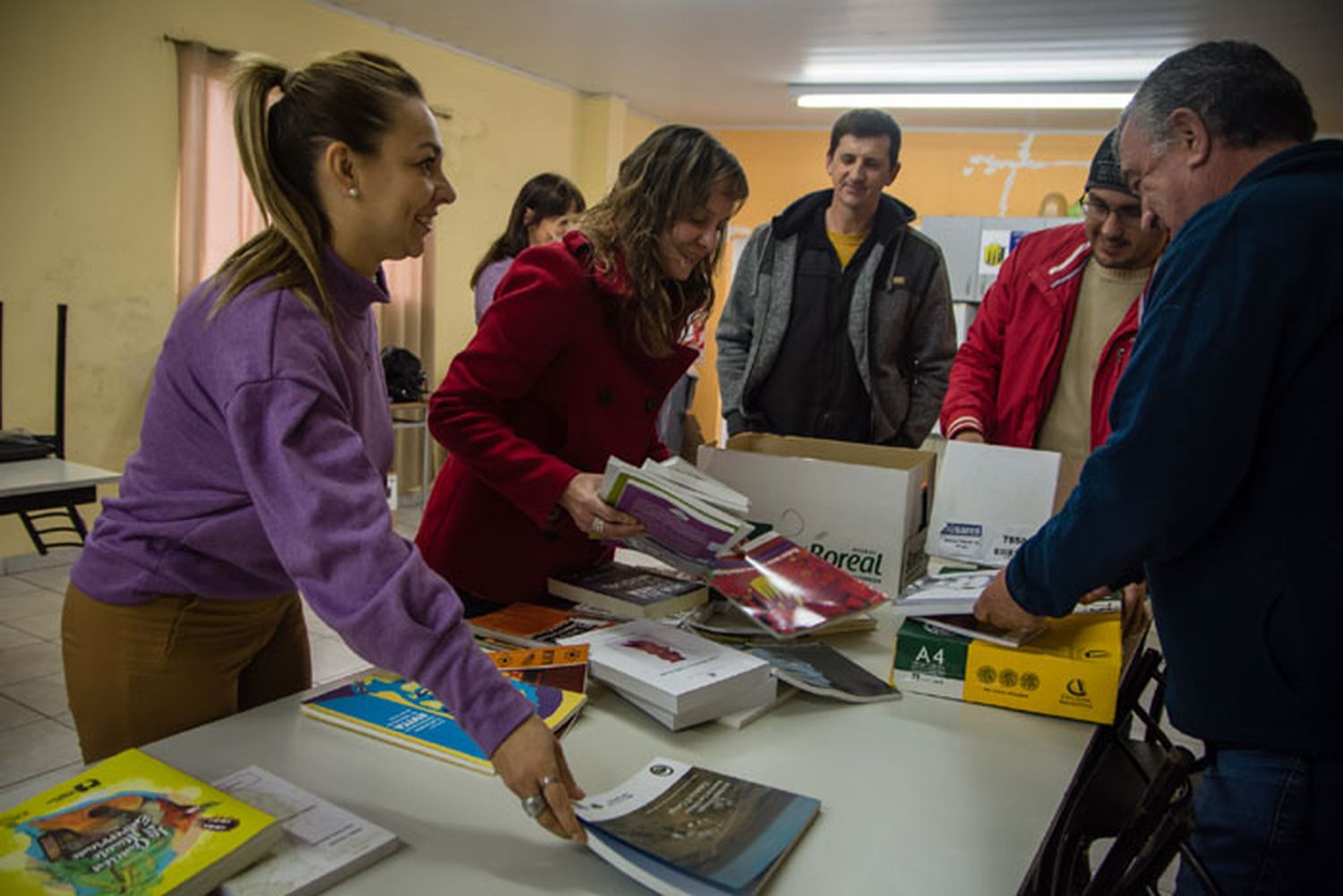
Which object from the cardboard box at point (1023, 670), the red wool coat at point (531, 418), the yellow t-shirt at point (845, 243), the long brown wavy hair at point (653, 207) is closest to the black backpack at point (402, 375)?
the yellow t-shirt at point (845, 243)

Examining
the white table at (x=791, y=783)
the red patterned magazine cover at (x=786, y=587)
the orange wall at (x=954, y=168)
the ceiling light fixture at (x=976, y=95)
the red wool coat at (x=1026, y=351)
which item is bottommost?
the white table at (x=791, y=783)

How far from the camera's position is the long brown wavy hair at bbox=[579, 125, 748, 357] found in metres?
1.54

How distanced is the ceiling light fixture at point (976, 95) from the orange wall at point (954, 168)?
692 millimetres

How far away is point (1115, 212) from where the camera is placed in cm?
200

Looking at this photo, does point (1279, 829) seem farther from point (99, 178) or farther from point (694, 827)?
point (99, 178)

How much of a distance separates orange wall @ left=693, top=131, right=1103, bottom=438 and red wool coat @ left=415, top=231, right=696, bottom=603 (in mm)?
6017

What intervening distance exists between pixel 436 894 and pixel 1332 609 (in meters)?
0.92

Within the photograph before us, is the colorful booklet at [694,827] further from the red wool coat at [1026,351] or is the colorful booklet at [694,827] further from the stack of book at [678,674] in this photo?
the red wool coat at [1026,351]

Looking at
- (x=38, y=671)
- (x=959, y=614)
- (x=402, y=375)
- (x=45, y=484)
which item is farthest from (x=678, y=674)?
(x=402, y=375)

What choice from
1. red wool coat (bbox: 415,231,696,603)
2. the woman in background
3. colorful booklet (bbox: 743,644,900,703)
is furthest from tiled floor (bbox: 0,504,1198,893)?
the woman in background

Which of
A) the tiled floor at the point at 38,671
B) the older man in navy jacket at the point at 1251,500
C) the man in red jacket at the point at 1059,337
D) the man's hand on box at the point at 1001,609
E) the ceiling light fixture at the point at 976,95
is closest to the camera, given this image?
the older man in navy jacket at the point at 1251,500

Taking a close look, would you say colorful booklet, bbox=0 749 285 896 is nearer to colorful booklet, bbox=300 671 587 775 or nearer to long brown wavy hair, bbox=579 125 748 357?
colorful booklet, bbox=300 671 587 775

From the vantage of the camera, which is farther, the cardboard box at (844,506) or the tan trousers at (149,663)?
the cardboard box at (844,506)

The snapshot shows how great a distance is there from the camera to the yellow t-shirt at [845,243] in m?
2.69
